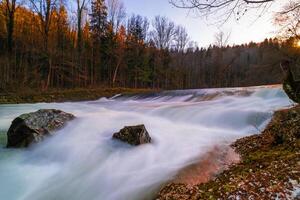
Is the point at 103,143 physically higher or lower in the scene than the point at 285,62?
lower

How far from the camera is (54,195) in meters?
4.75

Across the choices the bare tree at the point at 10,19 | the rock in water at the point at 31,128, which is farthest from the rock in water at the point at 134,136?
the bare tree at the point at 10,19

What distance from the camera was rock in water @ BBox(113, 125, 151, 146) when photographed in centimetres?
667

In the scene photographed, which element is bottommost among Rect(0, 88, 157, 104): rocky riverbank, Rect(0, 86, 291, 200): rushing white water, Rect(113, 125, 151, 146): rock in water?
Rect(0, 86, 291, 200): rushing white water

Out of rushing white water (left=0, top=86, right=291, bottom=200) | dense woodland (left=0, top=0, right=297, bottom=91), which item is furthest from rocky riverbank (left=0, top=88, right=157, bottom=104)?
rushing white water (left=0, top=86, right=291, bottom=200)

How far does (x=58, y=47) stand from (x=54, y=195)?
85.8ft

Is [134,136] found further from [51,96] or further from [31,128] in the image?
[51,96]

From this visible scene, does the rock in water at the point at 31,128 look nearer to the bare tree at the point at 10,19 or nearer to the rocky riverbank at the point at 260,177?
the rocky riverbank at the point at 260,177

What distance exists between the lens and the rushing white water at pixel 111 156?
4.88 meters

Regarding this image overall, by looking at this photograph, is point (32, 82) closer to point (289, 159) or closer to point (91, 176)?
point (91, 176)

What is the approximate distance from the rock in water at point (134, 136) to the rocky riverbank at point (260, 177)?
2.15m

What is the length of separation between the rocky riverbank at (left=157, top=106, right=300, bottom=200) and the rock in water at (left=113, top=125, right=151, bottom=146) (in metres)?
2.15

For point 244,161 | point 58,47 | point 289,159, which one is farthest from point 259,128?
point 58,47

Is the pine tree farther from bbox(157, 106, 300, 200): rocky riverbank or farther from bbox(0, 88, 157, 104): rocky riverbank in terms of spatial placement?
bbox(157, 106, 300, 200): rocky riverbank
